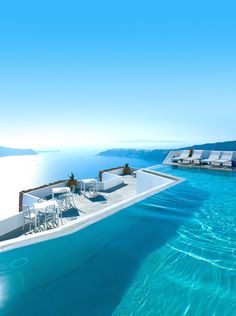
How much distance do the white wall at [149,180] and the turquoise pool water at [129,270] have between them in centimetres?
374

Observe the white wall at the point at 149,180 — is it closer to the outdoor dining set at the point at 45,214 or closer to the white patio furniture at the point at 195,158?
the outdoor dining set at the point at 45,214

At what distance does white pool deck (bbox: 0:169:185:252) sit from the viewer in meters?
3.53

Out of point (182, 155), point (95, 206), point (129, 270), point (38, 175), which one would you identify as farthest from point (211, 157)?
point (38, 175)

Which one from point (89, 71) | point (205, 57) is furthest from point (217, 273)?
point (89, 71)

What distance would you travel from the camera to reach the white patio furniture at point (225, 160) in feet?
40.3

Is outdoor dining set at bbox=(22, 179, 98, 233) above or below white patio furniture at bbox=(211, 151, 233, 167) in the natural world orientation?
below

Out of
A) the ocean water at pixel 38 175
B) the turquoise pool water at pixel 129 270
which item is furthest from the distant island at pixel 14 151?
the turquoise pool water at pixel 129 270

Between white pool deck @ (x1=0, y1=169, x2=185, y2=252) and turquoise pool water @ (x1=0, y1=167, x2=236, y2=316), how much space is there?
15 cm

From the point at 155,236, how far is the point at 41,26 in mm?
10584

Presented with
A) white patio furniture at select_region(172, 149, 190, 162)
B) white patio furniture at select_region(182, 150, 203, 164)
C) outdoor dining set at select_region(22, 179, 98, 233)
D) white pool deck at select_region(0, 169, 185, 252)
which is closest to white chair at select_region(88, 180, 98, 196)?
white pool deck at select_region(0, 169, 185, 252)

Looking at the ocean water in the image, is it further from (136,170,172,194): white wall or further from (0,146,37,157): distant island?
(0,146,37,157): distant island

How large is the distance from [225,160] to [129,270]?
37.0 ft

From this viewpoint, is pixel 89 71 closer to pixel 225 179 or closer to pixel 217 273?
pixel 225 179

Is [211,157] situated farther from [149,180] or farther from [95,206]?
[95,206]
